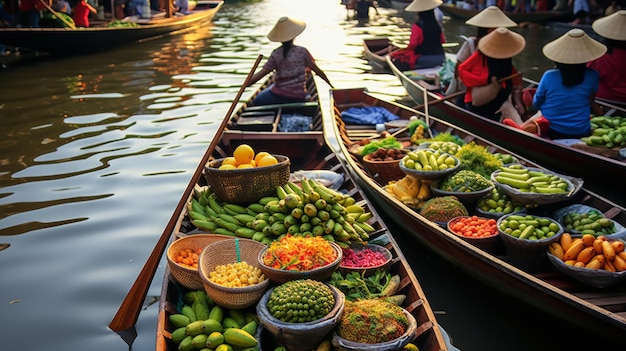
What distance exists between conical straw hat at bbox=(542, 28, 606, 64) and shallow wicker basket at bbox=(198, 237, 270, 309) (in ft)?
13.3

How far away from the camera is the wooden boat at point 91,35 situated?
12.4 metres

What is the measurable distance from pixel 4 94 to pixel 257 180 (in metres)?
8.31

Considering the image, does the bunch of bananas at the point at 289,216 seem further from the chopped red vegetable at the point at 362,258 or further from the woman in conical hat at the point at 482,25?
the woman in conical hat at the point at 482,25

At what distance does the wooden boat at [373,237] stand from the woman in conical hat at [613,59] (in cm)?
378

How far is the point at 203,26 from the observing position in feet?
68.3

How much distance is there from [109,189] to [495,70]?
4808mm

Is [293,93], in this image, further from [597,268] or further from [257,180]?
[597,268]

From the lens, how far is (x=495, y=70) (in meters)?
7.00

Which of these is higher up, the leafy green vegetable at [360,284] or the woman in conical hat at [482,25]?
the woman in conical hat at [482,25]

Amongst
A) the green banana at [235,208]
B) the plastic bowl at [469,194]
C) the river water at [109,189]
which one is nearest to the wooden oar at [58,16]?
the river water at [109,189]

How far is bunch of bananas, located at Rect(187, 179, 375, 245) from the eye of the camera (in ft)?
12.9

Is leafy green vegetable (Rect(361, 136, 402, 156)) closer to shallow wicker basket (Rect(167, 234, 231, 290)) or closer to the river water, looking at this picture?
the river water

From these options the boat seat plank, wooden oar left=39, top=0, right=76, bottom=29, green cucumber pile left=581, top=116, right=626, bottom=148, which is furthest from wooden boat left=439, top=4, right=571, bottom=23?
the boat seat plank

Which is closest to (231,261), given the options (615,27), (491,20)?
(491,20)
